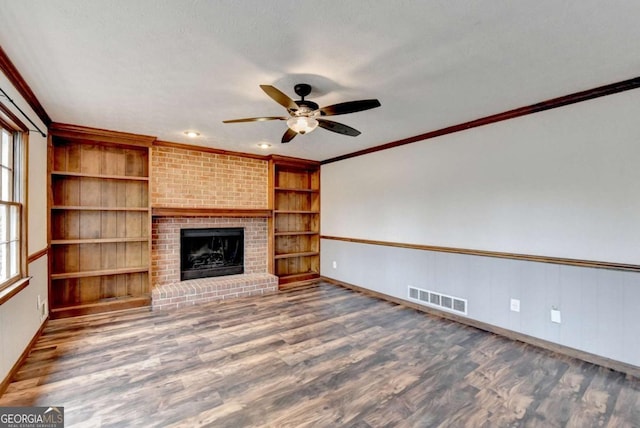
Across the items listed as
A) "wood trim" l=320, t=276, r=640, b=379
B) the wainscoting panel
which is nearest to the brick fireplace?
"wood trim" l=320, t=276, r=640, b=379

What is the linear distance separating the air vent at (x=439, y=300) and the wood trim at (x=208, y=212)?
2747mm

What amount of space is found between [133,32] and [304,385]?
8.85 feet

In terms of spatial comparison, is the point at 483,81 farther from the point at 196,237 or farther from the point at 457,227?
the point at 196,237

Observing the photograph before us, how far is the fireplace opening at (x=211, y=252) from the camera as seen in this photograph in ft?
15.6

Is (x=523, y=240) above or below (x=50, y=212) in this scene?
below

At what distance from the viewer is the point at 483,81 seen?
8.07 feet

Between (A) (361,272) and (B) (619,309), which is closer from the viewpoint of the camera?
(B) (619,309)

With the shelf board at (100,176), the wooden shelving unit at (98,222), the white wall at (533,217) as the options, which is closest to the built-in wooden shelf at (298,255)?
the white wall at (533,217)

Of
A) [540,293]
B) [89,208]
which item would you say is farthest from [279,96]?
[89,208]

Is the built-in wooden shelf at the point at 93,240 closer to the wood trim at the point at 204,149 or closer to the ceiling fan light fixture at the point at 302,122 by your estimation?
the wood trim at the point at 204,149

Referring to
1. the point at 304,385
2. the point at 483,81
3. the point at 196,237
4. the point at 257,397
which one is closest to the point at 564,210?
the point at 483,81

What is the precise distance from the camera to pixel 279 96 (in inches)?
85.3

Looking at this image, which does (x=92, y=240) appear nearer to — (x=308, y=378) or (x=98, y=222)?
(x=98, y=222)

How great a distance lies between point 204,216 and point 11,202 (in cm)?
243
